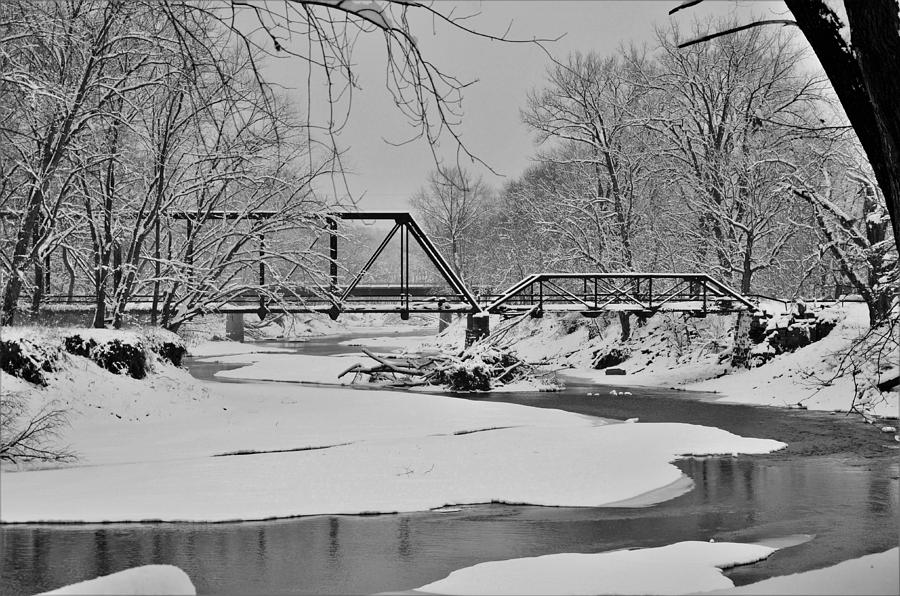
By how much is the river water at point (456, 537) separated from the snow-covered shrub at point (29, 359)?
491 cm

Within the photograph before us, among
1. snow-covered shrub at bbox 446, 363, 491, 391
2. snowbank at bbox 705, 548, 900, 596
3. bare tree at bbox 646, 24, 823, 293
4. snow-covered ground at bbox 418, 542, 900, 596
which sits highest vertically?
bare tree at bbox 646, 24, 823, 293

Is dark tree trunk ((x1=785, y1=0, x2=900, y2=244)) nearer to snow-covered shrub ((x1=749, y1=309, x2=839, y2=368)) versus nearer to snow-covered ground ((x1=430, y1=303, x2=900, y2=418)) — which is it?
snow-covered ground ((x1=430, y1=303, x2=900, y2=418))

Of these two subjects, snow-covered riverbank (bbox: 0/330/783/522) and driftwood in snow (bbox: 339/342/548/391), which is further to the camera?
driftwood in snow (bbox: 339/342/548/391)

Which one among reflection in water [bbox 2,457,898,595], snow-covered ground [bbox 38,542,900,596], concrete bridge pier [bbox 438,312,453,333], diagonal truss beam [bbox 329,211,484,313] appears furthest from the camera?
concrete bridge pier [bbox 438,312,453,333]

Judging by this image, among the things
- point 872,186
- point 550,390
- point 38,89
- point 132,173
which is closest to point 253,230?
point 132,173

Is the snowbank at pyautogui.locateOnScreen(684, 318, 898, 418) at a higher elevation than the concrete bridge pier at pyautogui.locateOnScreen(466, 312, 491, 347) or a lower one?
lower

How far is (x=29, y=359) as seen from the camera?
52.7 ft

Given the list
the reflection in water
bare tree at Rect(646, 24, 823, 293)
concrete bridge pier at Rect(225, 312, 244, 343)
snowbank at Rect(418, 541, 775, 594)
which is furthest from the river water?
concrete bridge pier at Rect(225, 312, 244, 343)

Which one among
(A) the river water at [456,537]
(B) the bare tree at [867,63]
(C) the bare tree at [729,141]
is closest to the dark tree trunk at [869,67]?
(B) the bare tree at [867,63]

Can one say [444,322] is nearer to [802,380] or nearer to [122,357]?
[802,380]

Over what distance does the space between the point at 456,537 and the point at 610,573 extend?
8.58ft

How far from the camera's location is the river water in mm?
9289

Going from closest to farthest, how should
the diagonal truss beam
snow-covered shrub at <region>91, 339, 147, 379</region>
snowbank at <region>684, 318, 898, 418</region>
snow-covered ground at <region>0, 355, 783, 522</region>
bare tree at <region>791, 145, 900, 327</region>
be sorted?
1. snow-covered ground at <region>0, 355, 783, 522</region>
2. snow-covered shrub at <region>91, 339, 147, 379</region>
3. bare tree at <region>791, 145, 900, 327</region>
4. snowbank at <region>684, 318, 898, 418</region>
5. the diagonal truss beam

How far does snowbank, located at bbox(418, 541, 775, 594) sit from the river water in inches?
12.1
